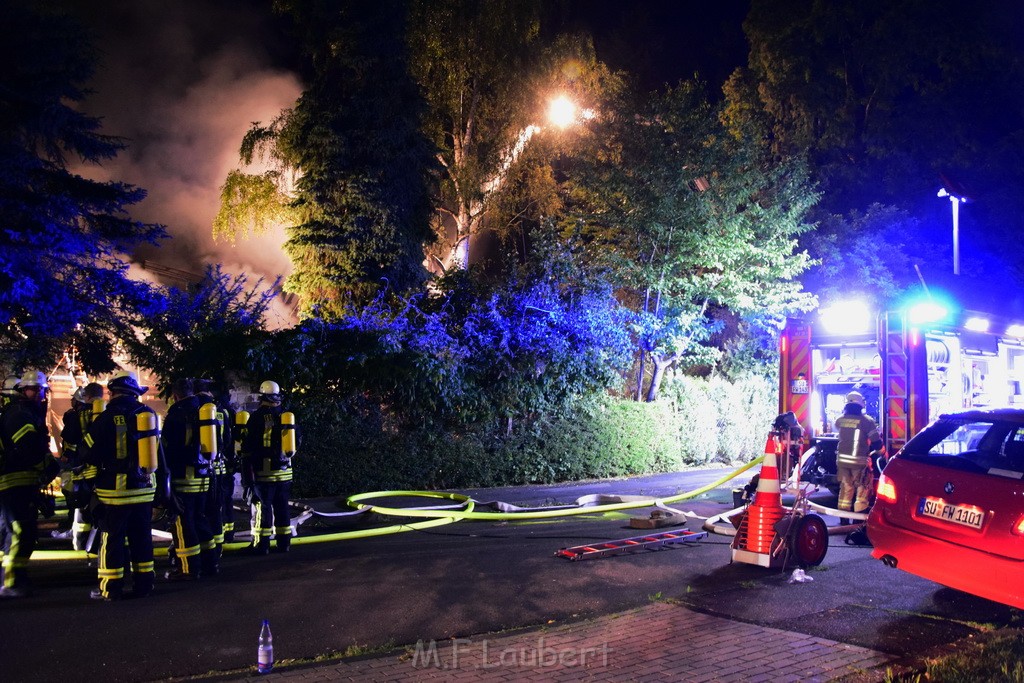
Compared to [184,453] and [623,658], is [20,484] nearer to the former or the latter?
[184,453]

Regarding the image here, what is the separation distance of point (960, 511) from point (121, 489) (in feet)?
21.1

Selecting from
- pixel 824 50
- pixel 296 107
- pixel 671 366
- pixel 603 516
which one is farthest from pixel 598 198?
pixel 824 50

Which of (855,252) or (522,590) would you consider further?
(855,252)

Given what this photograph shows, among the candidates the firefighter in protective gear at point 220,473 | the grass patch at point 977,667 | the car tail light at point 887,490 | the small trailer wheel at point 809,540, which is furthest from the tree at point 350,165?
the grass patch at point 977,667

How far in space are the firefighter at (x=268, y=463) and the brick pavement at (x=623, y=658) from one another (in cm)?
328

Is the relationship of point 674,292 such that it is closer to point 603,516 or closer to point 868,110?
point 603,516

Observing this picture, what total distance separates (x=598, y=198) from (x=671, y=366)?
446cm

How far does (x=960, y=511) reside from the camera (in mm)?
6160

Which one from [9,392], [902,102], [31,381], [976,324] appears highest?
[902,102]

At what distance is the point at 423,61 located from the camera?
922 inches

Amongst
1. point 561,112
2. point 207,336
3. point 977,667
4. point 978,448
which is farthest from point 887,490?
point 561,112

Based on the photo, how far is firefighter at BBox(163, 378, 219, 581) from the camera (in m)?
7.27

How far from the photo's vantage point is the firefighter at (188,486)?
7.27 meters

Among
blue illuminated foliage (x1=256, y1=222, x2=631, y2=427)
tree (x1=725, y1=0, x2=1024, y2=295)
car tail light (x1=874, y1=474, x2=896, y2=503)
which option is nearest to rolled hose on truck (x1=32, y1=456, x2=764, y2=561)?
car tail light (x1=874, y1=474, x2=896, y2=503)
